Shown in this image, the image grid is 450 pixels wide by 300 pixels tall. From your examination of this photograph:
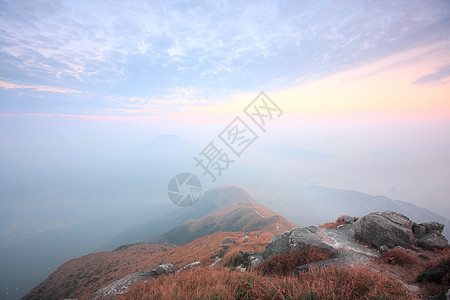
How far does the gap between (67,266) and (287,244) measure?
2643 inches

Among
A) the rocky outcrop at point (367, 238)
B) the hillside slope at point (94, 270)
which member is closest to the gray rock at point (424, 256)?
the rocky outcrop at point (367, 238)

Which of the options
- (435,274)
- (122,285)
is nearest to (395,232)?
(435,274)

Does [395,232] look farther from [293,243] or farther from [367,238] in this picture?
[293,243]

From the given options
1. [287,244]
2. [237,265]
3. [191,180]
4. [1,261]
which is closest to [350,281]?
[287,244]

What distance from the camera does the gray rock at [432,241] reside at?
9406 millimetres

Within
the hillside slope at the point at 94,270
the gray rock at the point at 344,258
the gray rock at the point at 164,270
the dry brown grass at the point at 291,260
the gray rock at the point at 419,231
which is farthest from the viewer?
the hillside slope at the point at 94,270

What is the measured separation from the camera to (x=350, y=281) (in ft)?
13.0

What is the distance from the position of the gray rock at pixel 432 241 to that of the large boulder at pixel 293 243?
17.5ft

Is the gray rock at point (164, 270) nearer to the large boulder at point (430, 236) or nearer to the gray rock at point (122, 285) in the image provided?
the gray rock at point (122, 285)

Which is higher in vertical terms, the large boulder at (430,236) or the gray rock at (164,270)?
the gray rock at (164,270)

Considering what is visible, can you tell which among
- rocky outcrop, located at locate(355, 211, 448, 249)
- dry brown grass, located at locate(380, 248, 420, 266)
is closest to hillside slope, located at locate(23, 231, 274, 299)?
rocky outcrop, located at locate(355, 211, 448, 249)

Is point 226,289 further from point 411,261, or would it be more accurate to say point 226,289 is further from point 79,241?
point 79,241

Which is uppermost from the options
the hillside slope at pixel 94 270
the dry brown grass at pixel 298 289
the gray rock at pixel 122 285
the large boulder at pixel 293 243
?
the dry brown grass at pixel 298 289

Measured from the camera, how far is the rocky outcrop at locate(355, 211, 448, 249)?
9719mm
